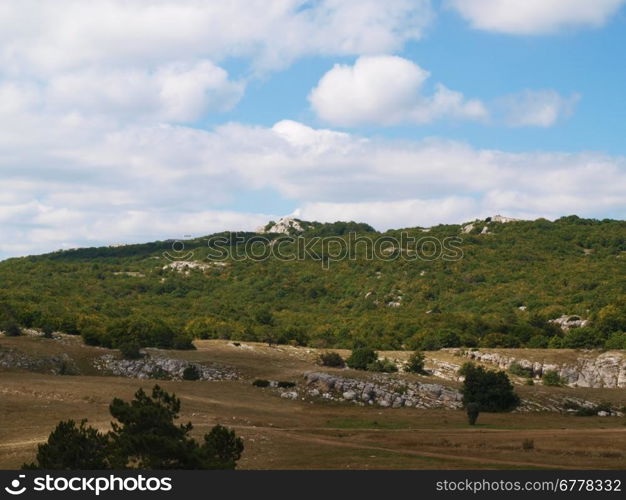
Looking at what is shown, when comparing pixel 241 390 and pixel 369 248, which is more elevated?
pixel 369 248

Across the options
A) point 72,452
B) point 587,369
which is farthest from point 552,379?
point 72,452

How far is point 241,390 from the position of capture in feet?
201

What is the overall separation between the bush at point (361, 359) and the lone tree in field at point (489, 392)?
567 inches

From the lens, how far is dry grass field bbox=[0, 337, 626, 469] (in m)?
33.8

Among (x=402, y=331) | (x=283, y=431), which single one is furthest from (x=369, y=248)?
(x=283, y=431)

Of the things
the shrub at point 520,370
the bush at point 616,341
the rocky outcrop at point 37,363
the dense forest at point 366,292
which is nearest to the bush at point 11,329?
the dense forest at point 366,292

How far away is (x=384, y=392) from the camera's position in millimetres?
61781

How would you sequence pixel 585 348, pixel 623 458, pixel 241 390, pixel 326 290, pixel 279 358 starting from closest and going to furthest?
pixel 623 458 < pixel 241 390 < pixel 279 358 < pixel 585 348 < pixel 326 290

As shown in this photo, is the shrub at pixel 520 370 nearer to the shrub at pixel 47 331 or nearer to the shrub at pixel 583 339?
the shrub at pixel 583 339

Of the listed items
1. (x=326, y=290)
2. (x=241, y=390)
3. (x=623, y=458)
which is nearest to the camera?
(x=623, y=458)

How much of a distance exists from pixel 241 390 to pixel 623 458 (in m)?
34.1

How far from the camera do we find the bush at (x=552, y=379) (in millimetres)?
76438

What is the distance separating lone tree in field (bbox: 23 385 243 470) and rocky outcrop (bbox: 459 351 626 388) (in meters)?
59.6

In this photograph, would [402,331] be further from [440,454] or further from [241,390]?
[440,454]
